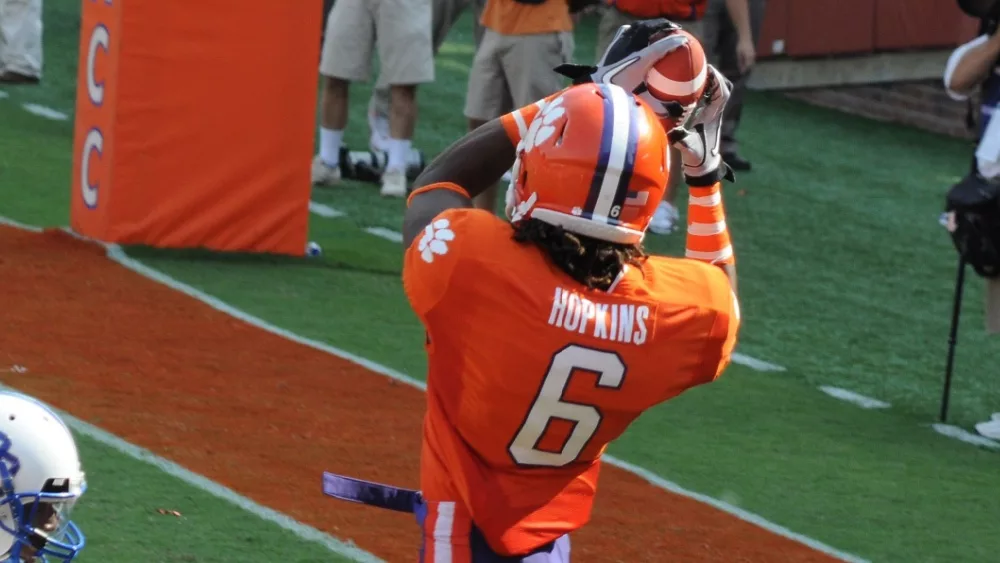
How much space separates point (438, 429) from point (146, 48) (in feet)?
14.5

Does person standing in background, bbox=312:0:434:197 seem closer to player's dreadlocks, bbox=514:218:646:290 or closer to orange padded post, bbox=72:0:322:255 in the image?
orange padded post, bbox=72:0:322:255

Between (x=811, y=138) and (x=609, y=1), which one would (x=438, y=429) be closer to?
(x=609, y=1)

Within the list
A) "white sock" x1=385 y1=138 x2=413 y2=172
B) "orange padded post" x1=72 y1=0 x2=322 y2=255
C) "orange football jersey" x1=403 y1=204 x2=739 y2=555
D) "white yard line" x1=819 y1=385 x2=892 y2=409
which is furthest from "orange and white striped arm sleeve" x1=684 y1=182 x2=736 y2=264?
"white sock" x1=385 y1=138 x2=413 y2=172

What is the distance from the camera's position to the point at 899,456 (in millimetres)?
5945

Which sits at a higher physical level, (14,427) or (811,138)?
(14,427)

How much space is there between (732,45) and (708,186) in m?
7.20

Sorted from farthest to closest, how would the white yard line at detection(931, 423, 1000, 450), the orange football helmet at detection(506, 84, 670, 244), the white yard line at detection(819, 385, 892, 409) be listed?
the white yard line at detection(819, 385, 892, 409) → the white yard line at detection(931, 423, 1000, 450) → the orange football helmet at detection(506, 84, 670, 244)

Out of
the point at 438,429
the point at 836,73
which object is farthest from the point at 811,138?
the point at 438,429

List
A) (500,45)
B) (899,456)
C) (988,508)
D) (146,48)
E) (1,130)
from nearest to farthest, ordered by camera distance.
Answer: (988,508), (899,456), (146,48), (500,45), (1,130)

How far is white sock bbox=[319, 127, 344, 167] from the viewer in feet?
29.3

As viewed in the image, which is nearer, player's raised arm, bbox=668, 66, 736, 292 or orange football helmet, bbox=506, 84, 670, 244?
orange football helmet, bbox=506, 84, 670, 244

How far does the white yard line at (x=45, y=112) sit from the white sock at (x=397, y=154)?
2424 mm

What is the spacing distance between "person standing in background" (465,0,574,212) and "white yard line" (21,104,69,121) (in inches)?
126

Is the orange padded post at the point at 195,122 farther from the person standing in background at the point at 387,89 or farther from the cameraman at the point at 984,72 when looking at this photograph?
the cameraman at the point at 984,72
